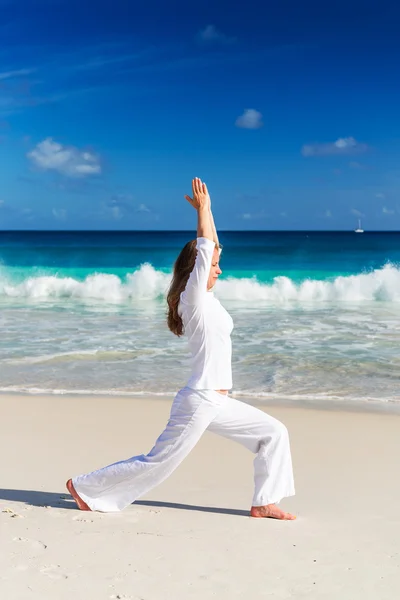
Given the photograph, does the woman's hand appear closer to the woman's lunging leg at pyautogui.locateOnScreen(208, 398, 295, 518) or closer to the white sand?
the woman's lunging leg at pyautogui.locateOnScreen(208, 398, 295, 518)

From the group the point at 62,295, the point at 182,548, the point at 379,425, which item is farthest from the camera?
the point at 62,295

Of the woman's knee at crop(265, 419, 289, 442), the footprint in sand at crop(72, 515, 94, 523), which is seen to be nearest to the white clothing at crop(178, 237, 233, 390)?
the woman's knee at crop(265, 419, 289, 442)

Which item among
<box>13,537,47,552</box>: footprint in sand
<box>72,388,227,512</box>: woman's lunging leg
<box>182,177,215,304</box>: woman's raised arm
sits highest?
<box>182,177,215,304</box>: woman's raised arm

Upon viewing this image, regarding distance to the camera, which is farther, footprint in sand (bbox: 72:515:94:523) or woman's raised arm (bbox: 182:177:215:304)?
footprint in sand (bbox: 72:515:94:523)

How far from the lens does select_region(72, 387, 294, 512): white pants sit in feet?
14.1

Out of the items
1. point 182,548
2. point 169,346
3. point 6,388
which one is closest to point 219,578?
point 182,548

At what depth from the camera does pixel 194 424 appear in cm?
428

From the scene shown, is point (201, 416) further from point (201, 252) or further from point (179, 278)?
point (201, 252)

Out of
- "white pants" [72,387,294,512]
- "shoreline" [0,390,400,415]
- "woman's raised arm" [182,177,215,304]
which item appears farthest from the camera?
"shoreline" [0,390,400,415]

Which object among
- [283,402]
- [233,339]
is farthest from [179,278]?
[233,339]

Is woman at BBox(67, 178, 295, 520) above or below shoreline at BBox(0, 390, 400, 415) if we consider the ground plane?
above

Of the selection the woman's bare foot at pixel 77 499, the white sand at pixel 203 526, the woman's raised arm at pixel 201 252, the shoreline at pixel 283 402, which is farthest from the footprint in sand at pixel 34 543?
the shoreline at pixel 283 402

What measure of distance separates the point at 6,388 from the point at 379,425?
15.0ft

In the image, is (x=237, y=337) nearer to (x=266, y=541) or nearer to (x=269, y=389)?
(x=269, y=389)
